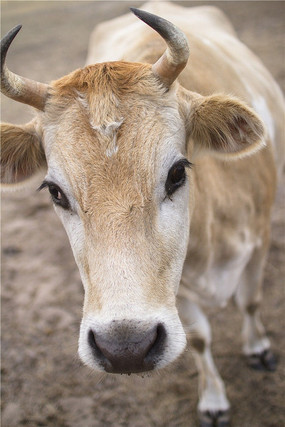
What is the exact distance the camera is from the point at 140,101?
218 cm

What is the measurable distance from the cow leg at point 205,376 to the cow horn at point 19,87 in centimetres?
162

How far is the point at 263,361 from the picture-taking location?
3.60 metres

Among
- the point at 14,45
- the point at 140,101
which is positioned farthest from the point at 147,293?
the point at 14,45

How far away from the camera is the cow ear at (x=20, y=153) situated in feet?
8.08

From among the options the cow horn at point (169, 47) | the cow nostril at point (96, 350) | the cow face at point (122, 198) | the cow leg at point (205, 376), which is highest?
the cow horn at point (169, 47)

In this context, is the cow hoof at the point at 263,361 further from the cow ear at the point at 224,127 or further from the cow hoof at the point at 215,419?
the cow ear at the point at 224,127

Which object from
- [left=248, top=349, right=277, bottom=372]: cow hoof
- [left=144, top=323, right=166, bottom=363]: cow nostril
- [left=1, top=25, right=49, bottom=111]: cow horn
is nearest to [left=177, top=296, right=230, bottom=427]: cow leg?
[left=248, top=349, right=277, bottom=372]: cow hoof

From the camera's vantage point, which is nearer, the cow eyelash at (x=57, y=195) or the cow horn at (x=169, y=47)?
the cow horn at (x=169, y=47)

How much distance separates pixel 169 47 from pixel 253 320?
2236 mm

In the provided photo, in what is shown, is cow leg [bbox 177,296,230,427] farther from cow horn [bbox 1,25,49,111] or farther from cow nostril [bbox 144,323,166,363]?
cow horn [bbox 1,25,49,111]

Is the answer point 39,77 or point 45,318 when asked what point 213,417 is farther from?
point 39,77

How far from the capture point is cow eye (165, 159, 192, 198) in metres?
2.14

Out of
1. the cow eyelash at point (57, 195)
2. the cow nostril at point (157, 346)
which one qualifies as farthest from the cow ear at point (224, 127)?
the cow nostril at point (157, 346)

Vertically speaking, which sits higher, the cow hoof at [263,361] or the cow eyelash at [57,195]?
the cow eyelash at [57,195]
